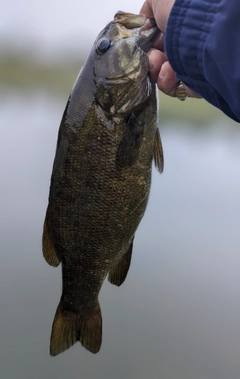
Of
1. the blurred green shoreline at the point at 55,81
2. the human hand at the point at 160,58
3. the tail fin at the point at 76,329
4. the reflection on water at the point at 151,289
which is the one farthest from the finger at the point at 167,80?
the blurred green shoreline at the point at 55,81

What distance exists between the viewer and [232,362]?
4.05 m

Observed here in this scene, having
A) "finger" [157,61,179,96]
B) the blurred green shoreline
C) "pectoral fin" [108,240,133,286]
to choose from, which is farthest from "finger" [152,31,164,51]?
the blurred green shoreline

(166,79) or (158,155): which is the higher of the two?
(166,79)

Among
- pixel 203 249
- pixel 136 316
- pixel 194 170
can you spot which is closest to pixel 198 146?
pixel 194 170

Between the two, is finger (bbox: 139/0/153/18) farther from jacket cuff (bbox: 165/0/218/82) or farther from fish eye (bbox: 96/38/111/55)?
jacket cuff (bbox: 165/0/218/82)

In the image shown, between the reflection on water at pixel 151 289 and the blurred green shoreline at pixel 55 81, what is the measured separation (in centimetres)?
262

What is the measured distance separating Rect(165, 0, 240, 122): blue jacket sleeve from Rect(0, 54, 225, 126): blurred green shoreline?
7532mm

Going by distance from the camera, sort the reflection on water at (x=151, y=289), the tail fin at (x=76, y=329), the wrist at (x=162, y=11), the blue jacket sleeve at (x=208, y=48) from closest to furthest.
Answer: the blue jacket sleeve at (x=208, y=48) < the wrist at (x=162, y=11) < the tail fin at (x=76, y=329) < the reflection on water at (x=151, y=289)

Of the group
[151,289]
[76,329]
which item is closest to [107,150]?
[76,329]

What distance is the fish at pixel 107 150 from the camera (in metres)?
1.48

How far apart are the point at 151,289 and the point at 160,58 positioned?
352 cm

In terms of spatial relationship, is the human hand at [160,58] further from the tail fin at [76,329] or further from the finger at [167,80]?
the tail fin at [76,329]

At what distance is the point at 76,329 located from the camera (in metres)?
1.74

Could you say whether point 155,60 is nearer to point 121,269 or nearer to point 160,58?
point 160,58
